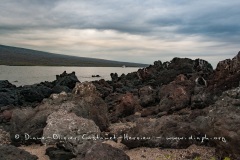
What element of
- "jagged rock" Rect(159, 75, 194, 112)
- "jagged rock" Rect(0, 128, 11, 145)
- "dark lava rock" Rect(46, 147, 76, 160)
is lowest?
"jagged rock" Rect(0, 128, 11, 145)

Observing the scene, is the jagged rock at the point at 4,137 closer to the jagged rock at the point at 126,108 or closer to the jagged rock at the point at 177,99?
the jagged rock at the point at 126,108

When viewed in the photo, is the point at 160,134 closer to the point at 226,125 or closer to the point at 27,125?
the point at 226,125

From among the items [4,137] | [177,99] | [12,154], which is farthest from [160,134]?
[177,99]

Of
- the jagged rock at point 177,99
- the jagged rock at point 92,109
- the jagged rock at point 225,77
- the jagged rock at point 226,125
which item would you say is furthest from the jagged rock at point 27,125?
the jagged rock at point 225,77

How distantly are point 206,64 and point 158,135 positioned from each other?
43.1 metres

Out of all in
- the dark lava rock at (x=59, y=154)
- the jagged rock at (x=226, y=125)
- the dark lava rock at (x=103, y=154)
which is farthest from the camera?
the dark lava rock at (x=59, y=154)

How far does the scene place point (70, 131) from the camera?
12.8m

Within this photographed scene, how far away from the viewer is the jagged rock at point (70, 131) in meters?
12.3

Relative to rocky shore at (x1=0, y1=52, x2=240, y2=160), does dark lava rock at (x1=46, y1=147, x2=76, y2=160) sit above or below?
below

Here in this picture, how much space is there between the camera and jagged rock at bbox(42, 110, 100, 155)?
12.3 m

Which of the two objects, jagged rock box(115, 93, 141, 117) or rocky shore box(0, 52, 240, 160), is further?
jagged rock box(115, 93, 141, 117)

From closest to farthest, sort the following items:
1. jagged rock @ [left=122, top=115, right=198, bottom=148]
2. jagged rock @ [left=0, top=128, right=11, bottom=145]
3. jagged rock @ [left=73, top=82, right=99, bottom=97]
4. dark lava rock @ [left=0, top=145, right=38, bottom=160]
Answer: dark lava rock @ [left=0, top=145, right=38, bottom=160], jagged rock @ [left=122, top=115, right=198, bottom=148], jagged rock @ [left=0, top=128, right=11, bottom=145], jagged rock @ [left=73, top=82, right=99, bottom=97]

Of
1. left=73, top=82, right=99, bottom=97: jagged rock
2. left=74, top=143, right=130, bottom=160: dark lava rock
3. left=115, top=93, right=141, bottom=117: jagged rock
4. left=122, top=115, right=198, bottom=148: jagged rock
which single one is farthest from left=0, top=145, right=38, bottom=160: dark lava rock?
left=115, top=93, right=141, bottom=117: jagged rock

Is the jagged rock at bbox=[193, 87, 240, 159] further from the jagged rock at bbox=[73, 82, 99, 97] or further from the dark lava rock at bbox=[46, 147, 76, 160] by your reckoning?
the jagged rock at bbox=[73, 82, 99, 97]
